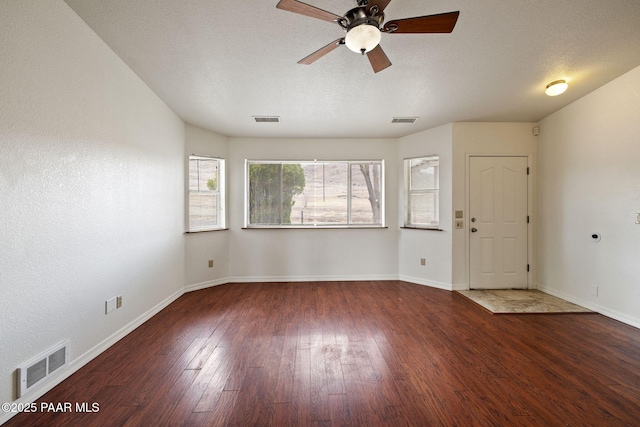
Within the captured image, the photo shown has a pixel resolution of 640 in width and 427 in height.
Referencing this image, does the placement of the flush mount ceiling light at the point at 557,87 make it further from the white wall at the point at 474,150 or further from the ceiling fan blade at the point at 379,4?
the ceiling fan blade at the point at 379,4

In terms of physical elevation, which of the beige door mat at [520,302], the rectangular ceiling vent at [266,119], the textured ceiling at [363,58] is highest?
the textured ceiling at [363,58]

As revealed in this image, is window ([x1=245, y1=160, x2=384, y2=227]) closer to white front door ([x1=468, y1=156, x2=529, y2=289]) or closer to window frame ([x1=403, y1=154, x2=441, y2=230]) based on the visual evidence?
window frame ([x1=403, y1=154, x2=441, y2=230])

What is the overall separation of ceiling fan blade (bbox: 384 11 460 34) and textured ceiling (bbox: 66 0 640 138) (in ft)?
0.86

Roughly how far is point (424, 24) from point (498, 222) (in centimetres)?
337

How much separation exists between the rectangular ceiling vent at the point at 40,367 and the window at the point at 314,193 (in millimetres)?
2812

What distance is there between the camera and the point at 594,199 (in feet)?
10.2

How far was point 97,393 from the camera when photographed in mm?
1716

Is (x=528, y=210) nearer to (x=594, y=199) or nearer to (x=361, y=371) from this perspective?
(x=594, y=199)

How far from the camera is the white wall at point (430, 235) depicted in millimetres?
3949

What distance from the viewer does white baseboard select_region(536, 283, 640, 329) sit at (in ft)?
8.95

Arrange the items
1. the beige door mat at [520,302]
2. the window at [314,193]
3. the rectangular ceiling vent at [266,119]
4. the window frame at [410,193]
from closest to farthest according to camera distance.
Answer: the beige door mat at [520,302], the rectangular ceiling vent at [266,119], the window frame at [410,193], the window at [314,193]

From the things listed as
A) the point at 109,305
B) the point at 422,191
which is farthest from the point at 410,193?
the point at 109,305

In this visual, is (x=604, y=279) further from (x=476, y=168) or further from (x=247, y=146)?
(x=247, y=146)

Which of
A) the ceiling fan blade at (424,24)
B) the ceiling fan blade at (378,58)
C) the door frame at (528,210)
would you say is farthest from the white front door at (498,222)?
the ceiling fan blade at (424,24)
